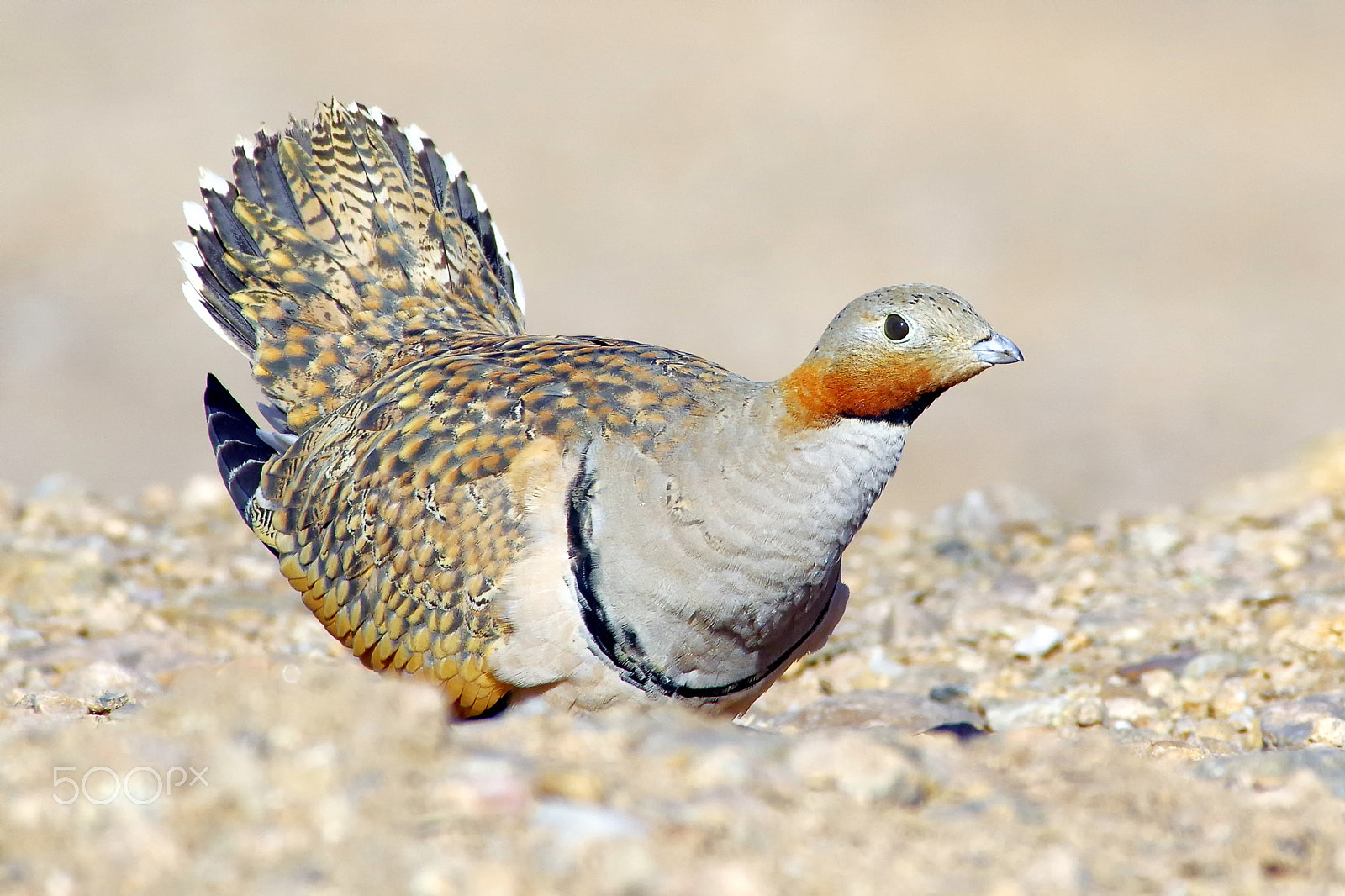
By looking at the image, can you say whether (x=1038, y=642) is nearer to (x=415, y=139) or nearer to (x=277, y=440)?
(x=277, y=440)

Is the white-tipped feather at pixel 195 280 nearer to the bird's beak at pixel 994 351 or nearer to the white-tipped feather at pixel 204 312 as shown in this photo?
the white-tipped feather at pixel 204 312

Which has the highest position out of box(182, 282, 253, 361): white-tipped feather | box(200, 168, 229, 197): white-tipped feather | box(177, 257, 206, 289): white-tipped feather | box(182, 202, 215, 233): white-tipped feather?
box(200, 168, 229, 197): white-tipped feather

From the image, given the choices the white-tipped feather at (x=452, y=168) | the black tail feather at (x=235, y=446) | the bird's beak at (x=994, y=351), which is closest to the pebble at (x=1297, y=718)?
the bird's beak at (x=994, y=351)

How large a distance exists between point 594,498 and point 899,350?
972mm

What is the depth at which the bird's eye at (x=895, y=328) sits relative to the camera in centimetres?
412

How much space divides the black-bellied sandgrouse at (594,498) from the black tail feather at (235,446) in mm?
17

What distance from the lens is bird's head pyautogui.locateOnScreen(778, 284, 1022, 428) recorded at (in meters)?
4.12

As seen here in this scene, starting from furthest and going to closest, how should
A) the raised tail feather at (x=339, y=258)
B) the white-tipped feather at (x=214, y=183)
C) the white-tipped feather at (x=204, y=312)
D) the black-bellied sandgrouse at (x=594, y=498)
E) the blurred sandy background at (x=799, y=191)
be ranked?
the blurred sandy background at (x=799, y=191) < the white-tipped feather at (x=214, y=183) < the white-tipped feather at (x=204, y=312) < the raised tail feather at (x=339, y=258) < the black-bellied sandgrouse at (x=594, y=498)

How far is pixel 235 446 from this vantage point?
5.82m

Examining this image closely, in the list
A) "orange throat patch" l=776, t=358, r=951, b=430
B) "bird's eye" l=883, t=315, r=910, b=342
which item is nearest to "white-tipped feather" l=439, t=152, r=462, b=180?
"orange throat patch" l=776, t=358, r=951, b=430

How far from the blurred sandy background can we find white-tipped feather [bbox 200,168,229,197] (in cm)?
531

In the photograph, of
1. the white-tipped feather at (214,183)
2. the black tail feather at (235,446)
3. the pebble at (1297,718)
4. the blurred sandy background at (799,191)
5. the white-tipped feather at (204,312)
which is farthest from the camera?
the blurred sandy background at (799,191)

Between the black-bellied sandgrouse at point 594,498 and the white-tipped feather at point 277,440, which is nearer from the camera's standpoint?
the black-bellied sandgrouse at point 594,498

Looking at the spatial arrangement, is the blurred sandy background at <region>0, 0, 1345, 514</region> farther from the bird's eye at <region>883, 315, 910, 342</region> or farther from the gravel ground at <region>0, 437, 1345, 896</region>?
the gravel ground at <region>0, 437, 1345, 896</region>
